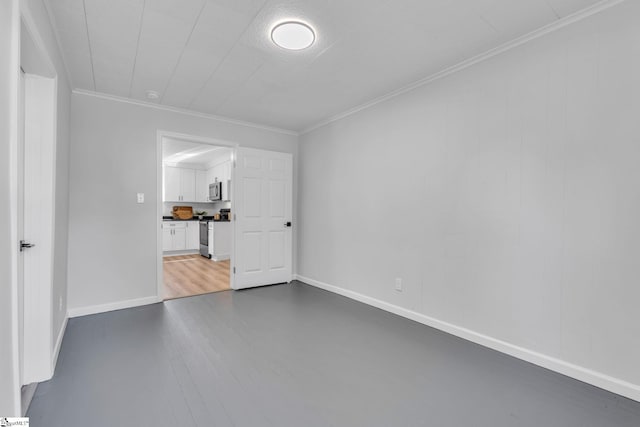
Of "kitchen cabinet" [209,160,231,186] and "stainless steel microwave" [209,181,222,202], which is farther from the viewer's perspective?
"stainless steel microwave" [209,181,222,202]

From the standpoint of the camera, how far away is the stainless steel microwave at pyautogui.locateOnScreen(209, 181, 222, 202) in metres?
7.53

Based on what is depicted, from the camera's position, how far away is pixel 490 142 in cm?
256

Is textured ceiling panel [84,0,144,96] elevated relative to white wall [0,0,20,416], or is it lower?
elevated

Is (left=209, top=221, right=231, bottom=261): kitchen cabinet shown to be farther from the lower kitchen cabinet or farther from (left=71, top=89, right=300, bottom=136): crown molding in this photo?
(left=71, top=89, right=300, bottom=136): crown molding

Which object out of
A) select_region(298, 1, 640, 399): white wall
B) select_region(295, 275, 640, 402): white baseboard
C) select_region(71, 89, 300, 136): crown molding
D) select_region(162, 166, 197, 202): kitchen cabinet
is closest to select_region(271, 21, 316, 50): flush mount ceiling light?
select_region(298, 1, 640, 399): white wall

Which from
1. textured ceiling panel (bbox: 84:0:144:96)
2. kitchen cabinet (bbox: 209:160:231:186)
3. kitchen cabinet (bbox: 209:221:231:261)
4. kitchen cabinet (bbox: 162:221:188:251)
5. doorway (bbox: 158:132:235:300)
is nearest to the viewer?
textured ceiling panel (bbox: 84:0:144:96)

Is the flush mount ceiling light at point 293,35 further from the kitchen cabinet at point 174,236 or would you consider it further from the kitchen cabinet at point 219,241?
the kitchen cabinet at point 174,236

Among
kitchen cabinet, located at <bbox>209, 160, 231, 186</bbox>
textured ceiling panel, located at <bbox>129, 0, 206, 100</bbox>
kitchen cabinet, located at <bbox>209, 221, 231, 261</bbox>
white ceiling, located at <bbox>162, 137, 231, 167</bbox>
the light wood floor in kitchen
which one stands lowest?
the light wood floor in kitchen

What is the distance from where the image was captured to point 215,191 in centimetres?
766

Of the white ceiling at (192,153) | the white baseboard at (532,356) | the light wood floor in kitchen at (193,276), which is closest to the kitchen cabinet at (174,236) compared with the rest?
the light wood floor in kitchen at (193,276)

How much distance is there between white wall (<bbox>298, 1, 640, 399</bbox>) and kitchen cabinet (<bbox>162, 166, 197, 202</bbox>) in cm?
605

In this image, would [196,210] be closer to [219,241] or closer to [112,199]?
[219,241]

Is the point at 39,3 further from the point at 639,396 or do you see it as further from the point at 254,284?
the point at 639,396

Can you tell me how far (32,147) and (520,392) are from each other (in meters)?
3.59
